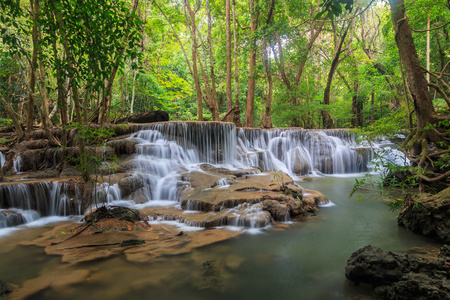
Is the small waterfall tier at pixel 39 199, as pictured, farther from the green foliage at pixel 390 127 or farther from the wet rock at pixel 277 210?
the green foliage at pixel 390 127

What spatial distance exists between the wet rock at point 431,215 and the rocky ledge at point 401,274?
51.9 inches

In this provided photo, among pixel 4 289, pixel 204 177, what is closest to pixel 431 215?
pixel 204 177

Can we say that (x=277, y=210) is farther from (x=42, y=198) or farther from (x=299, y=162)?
(x=299, y=162)

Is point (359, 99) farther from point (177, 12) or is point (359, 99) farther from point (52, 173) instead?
point (52, 173)

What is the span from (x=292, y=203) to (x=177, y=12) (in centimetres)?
1462

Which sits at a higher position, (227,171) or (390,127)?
(390,127)

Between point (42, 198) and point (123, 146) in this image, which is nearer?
point (42, 198)

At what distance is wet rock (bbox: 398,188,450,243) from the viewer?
428 cm

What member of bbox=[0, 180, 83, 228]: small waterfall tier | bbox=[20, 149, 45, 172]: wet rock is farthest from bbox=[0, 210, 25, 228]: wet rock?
bbox=[20, 149, 45, 172]: wet rock

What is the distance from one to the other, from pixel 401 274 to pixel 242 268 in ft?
6.75

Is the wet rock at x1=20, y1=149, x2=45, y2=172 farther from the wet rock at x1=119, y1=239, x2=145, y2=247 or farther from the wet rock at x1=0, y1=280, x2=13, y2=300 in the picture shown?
the wet rock at x1=0, y1=280, x2=13, y2=300

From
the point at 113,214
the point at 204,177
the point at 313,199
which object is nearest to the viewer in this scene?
the point at 113,214

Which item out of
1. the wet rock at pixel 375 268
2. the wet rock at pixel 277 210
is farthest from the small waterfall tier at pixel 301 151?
the wet rock at pixel 375 268

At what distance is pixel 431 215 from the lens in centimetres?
448
